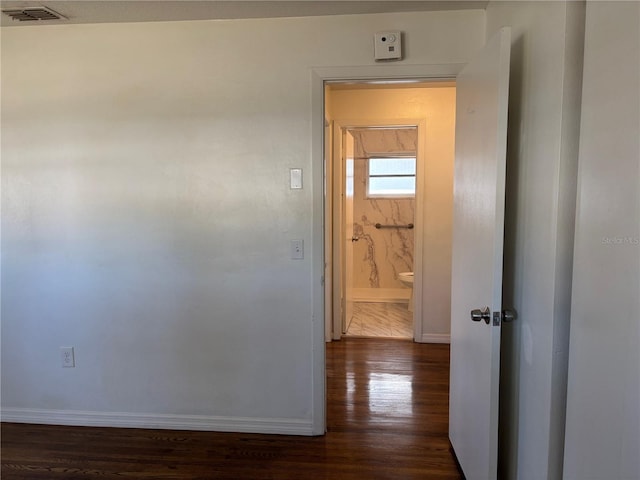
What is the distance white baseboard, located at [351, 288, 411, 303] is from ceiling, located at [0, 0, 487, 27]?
3.97 meters

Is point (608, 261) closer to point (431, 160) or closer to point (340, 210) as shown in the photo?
point (431, 160)

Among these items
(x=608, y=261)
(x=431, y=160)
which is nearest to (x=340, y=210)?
(x=431, y=160)

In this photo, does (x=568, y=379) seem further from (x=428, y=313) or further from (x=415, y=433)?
(x=428, y=313)

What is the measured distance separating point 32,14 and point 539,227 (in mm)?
2631

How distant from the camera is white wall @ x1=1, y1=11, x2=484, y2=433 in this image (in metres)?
2.31

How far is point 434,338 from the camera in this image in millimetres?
3904

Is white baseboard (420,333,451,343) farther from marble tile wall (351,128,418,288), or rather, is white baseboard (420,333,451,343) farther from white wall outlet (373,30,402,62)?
→ white wall outlet (373,30,402,62)

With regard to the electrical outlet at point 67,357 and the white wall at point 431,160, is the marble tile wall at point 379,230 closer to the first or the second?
the white wall at point 431,160

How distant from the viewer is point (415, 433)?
2.42m

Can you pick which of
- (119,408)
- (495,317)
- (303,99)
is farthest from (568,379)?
(119,408)

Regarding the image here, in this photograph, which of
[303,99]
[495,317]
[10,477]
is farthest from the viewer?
[303,99]

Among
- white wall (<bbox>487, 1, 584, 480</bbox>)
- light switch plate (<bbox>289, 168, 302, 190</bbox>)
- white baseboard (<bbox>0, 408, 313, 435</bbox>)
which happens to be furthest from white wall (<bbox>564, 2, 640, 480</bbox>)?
white baseboard (<bbox>0, 408, 313, 435</bbox>)

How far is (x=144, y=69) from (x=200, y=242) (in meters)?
1.01

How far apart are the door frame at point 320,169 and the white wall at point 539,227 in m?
0.50
